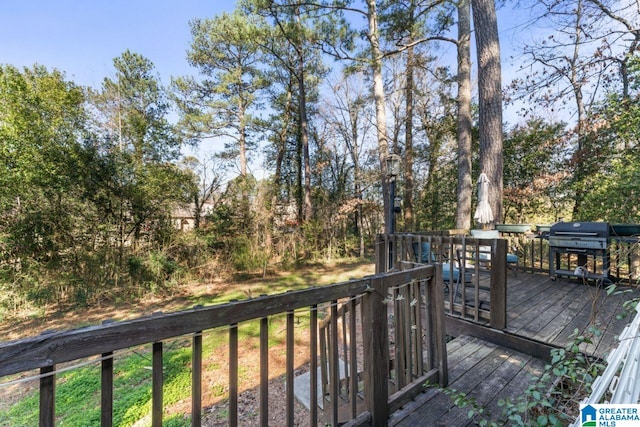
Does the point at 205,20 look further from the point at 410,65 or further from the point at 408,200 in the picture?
the point at 408,200

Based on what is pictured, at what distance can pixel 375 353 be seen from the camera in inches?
66.2

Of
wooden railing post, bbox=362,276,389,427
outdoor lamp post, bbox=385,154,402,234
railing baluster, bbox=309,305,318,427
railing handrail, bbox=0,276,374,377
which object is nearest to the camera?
railing handrail, bbox=0,276,374,377

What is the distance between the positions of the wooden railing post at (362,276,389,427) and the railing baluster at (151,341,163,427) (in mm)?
1099

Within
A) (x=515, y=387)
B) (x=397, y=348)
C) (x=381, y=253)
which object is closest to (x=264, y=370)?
(x=397, y=348)

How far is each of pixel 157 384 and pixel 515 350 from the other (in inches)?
125

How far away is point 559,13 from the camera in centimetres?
584

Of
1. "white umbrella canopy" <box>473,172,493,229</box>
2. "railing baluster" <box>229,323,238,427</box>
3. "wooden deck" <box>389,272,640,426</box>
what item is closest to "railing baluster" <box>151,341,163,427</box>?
"railing baluster" <box>229,323,238,427</box>

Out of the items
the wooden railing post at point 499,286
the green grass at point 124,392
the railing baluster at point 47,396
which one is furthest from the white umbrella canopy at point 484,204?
the railing baluster at point 47,396

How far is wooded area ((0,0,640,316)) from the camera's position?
215 inches

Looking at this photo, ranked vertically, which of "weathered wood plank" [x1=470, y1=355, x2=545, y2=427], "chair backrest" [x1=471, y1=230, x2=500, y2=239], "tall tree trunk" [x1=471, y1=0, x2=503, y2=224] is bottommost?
"weathered wood plank" [x1=470, y1=355, x2=545, y2=427]

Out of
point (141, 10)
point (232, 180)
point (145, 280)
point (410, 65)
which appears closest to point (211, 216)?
point (232, 180)

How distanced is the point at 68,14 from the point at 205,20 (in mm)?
4081

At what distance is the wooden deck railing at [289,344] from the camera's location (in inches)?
35.9

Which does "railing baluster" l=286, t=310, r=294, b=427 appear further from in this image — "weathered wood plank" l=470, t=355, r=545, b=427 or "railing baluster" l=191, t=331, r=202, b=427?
"weathered wood plank" l=470, t=355, r=545, b=427
